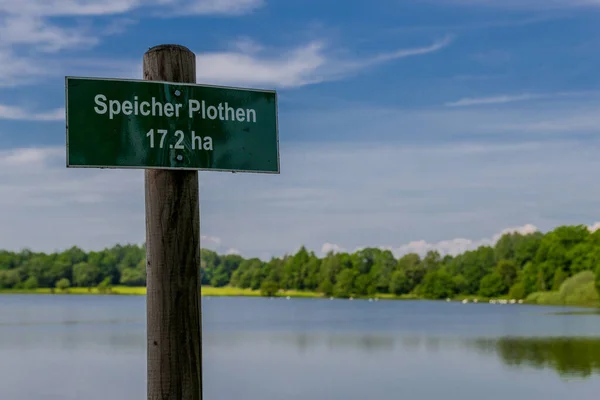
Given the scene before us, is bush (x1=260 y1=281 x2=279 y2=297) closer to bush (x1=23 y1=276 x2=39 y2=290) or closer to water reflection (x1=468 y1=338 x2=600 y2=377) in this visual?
bush (x1=23 y1=276 x2=39 y2=290)

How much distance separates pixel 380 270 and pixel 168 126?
128111 millimetres

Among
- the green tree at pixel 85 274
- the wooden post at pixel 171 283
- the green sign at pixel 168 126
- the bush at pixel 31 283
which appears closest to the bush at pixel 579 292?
the green sign at pixel 168 126

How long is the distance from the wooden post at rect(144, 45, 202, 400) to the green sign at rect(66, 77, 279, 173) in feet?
0.30

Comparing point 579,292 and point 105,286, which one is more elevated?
point 105,286

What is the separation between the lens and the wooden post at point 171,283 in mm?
3258

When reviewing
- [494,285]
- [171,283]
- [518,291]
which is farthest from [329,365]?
[494,285]

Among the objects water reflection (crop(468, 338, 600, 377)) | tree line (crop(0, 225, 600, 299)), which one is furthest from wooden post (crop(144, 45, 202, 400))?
tree line (crop(0, 225, 600, 299))

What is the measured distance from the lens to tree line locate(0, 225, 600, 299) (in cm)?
9744

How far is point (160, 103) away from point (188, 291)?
772 mm

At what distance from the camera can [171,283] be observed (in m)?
3.26

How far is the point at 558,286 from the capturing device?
95.6m

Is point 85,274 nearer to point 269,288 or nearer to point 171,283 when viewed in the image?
point 269,288

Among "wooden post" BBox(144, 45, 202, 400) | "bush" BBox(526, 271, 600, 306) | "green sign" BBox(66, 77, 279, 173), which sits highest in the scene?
"green sign" BBox(66, 77, 279, 173)

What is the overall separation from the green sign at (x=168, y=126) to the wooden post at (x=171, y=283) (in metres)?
0.09
